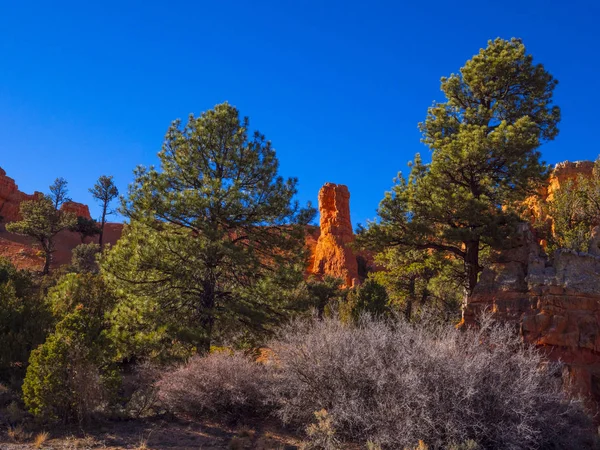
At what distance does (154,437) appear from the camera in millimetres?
8594

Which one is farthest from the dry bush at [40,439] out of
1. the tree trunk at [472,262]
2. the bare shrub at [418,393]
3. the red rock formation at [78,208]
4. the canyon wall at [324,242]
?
the red rock formation at [78,208]

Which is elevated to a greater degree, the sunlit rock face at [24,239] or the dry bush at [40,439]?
the sunlit rock face at [24,239]

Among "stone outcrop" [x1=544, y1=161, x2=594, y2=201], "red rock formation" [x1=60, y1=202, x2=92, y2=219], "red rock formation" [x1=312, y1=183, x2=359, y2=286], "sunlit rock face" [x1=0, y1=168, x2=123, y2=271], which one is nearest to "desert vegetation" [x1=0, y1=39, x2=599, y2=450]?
"stone outcrop" [x1=544, y1=161, x2=594, y2=201]

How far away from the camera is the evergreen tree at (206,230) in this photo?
12.8m

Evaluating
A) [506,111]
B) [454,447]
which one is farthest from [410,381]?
[506,111]

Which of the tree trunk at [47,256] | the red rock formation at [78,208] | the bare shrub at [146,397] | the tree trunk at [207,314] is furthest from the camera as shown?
the red rock formation at [78,208]

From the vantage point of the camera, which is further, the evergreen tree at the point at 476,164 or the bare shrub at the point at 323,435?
the evergreen tree at the point at 476,164

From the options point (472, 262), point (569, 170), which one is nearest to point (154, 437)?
point (472, 262)

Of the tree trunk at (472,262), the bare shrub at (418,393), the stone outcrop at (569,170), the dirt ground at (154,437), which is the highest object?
the stone outcrop at (569,170)

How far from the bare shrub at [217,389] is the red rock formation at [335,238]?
40.8 meters

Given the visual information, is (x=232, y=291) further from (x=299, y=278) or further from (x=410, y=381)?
(x=410, y=381)

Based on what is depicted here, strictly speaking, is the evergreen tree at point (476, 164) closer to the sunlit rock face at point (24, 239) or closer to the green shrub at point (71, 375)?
the green shrub at point (71, 375)

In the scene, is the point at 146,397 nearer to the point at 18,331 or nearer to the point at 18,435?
the point at 18,435

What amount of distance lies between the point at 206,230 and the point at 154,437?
5.62 metres
